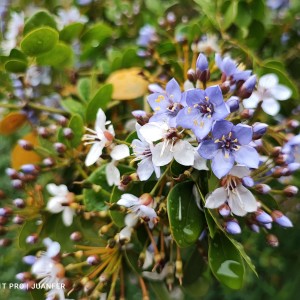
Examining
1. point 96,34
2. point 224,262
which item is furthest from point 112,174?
point 96,34

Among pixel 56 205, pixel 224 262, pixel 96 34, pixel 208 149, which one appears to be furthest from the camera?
pixel 96 34

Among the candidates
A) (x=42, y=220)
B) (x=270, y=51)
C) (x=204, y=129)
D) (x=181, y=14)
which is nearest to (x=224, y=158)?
(x=204, y=129)

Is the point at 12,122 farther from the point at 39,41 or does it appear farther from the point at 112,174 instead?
the point at 112,174

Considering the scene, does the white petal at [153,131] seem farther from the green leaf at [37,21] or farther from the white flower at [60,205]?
the green leaf at [37,21]

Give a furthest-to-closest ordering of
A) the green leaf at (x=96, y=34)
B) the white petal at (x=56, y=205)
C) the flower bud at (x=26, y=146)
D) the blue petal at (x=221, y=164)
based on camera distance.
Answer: the green leaf at (x=96, y=34) → the flower bud at (x=26, y=146) → the white petal at (x=56, y=205) → the blue petal at (x=221, y=164)

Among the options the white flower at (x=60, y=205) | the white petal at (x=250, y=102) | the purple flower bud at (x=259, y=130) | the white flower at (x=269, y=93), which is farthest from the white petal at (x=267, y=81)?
the white flower at (x=60, y=205)

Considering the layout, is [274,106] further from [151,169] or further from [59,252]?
[59,252]
